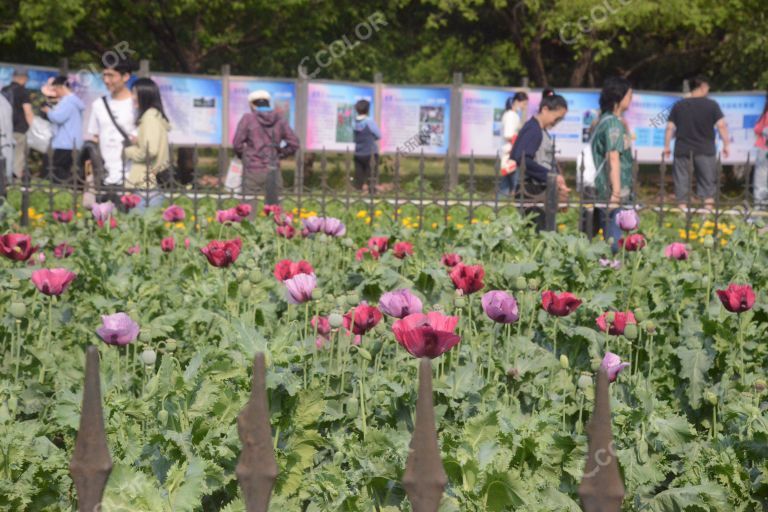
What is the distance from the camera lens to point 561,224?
10891 millimetres

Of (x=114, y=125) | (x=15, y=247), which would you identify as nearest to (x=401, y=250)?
(x=15, y=247)

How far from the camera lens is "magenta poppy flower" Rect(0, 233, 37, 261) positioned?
4.75 metres

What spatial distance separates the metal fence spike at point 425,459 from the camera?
203 cm

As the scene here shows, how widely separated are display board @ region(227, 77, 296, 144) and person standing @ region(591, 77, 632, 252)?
10.2 metres

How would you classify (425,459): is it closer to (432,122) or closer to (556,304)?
(556,304)

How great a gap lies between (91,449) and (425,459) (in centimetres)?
56

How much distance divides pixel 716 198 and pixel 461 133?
35.5 feet

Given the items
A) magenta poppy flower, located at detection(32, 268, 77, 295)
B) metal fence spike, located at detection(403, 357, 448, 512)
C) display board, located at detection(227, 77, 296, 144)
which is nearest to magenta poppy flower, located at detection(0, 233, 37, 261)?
magenta poppy flower, located at detection(32, 268, 77, 295)

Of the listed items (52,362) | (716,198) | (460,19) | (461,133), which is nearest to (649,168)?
(460,19)

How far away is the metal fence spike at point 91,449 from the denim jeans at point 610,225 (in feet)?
22.3

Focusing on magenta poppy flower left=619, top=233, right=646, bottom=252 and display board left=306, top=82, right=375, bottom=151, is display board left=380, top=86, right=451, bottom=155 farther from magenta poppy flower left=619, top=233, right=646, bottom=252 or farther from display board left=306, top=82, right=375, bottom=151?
magenta poppy flower left=619, top=233, right=646, bottom=252

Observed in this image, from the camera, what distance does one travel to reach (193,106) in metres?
19.3

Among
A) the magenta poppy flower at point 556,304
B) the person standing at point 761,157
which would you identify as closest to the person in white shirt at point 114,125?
the magenta poppy flower at point 556,304

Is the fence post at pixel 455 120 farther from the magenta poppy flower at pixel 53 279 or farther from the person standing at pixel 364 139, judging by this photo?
the magenta poppy flower at pixel 53 279
